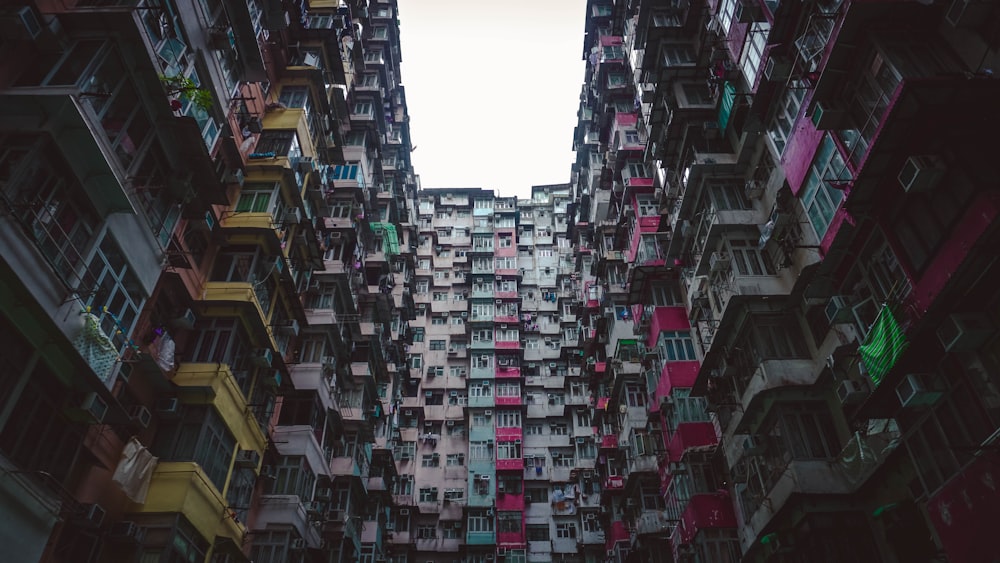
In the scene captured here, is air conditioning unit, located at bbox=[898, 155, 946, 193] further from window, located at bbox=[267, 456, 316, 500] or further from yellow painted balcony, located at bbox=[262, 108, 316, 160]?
yellow painted balcony, located at bbox=[262, 108, 316, 160]

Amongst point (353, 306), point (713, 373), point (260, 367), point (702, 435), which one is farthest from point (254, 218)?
point (702, 435)

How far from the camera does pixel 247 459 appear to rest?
19859 millimetres

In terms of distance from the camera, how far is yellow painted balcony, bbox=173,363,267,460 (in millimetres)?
17844

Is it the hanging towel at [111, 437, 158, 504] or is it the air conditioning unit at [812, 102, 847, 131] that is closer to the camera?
the hanging towel at [111, 437, 158, 504]

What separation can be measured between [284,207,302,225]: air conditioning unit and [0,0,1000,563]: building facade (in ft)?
0.95

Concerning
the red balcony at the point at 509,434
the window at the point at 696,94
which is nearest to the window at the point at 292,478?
the window at the point at 696,94

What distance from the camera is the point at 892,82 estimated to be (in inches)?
578

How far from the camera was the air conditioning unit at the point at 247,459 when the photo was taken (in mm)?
19703

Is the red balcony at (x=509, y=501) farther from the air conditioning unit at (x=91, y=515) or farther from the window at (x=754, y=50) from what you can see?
the window at (x=754, y=50)

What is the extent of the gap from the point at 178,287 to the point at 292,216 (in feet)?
22.3

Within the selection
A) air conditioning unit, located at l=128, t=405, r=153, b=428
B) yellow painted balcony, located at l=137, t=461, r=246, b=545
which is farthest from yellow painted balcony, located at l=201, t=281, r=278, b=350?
yellow painted balcony, located at l=137, t=461, r=246, b=545

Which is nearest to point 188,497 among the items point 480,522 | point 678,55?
point 678,55

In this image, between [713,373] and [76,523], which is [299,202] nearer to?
[76,523]

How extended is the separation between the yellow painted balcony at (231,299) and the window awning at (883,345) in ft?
61.1
